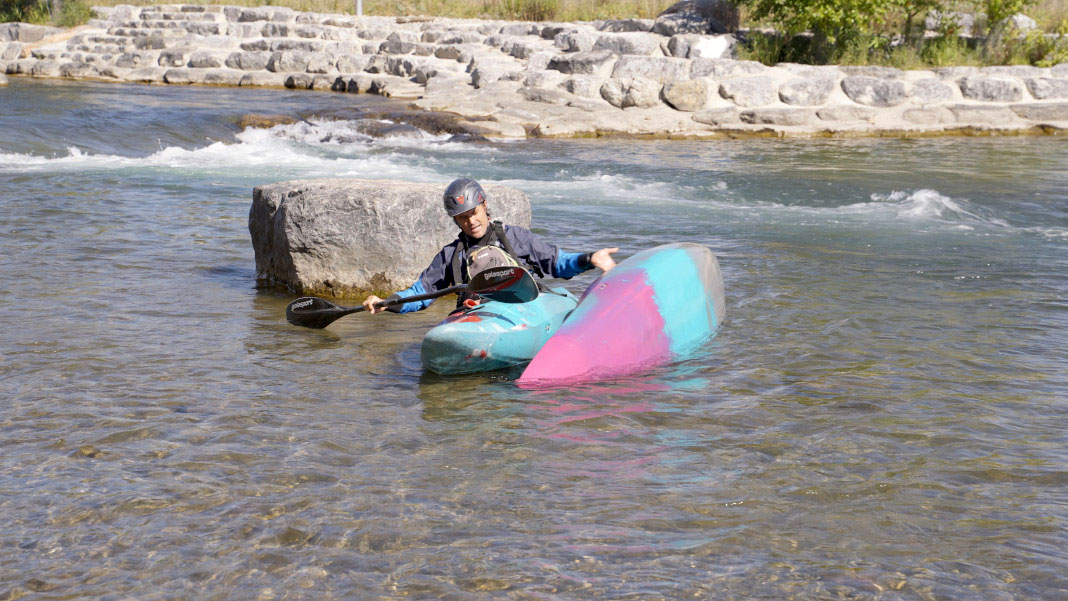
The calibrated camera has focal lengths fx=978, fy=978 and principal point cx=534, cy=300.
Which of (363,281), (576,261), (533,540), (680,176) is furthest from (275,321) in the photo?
(680,176)

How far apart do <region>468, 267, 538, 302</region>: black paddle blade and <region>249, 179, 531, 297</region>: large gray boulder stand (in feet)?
5.04

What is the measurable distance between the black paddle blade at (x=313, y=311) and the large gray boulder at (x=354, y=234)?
2.70 ft

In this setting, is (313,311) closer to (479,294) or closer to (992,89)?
(479,294)

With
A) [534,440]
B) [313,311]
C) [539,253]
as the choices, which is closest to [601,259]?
[539,253]

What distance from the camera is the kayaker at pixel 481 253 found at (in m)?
4.47

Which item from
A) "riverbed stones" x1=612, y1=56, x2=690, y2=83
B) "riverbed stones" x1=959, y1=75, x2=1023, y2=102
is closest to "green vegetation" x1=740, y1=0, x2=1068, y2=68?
"riverbed stones" x1=959, y1=75, x2=1023, y2=102

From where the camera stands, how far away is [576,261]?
14.9 ft

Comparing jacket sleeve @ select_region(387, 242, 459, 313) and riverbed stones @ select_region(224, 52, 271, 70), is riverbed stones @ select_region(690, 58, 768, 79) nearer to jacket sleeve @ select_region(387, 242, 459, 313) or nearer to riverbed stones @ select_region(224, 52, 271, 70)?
riverbed stones @ select_region(224, 52, 271, 70)

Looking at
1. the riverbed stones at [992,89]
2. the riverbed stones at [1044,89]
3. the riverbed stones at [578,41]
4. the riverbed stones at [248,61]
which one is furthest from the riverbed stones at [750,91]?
the riverbed stones at [248,61]

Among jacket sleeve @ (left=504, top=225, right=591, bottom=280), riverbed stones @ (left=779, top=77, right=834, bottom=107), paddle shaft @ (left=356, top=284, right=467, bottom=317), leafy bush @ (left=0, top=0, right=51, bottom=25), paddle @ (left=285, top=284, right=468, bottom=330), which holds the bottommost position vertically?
paddle @ (left=285, top=284, right=468, bottom=330)

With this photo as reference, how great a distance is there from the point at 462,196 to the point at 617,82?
11.8m

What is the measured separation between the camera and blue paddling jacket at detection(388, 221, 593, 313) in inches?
181

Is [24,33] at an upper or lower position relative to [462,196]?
upper

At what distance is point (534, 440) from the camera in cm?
368
